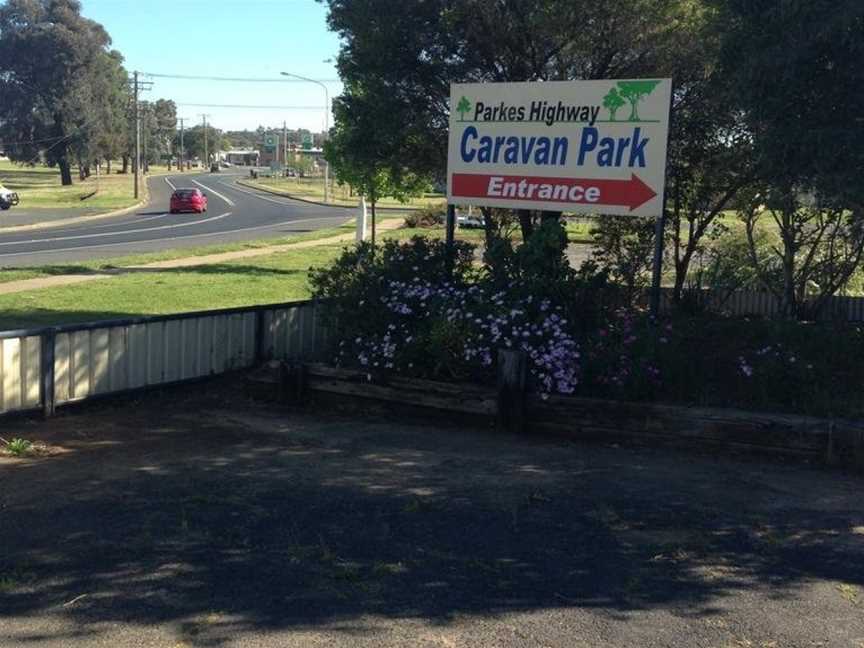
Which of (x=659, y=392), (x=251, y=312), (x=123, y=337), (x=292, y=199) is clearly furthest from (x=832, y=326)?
(x=292, y=199)

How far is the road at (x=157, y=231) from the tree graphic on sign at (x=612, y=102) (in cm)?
2008

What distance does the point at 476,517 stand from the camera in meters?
5.54

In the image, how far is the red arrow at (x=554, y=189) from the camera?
9.20m

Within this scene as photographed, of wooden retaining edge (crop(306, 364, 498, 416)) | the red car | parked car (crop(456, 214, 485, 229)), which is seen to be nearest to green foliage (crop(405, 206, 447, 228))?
parked car (crop(456, 214, 485, 229))

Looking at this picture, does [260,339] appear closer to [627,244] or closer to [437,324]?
[437,324]

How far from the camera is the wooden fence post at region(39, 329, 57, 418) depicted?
7875mm

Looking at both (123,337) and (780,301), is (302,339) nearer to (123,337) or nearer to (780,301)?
(123,337)

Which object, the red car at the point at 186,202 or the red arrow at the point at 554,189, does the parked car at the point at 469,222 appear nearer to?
the red car at the point at 186,202

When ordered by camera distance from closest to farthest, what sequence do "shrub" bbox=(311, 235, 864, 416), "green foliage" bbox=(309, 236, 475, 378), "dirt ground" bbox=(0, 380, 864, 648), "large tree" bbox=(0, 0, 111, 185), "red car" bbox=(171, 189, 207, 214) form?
"dirt ground" bbox=(0, 380, 864, 648) < "shrub" bbox=(311, 235, 864, 416) < "green foliage" bbox=(309, 236, 475, 378) < "red car" bbox=(171, 189, 207, 214) < "large tree" bbox=(0, 0, 111, 185)

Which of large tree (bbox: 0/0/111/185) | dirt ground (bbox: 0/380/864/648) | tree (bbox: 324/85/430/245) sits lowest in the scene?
dirt ground (bbox: 0/380/864/648)

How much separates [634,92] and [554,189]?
123 centimetres

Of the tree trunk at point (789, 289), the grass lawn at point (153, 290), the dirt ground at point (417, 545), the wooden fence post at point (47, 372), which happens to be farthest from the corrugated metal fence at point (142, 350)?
the tree trunk at point (789, 289)

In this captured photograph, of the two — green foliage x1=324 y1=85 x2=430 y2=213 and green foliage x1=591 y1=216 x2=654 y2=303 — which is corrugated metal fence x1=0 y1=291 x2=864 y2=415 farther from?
green foliage x1=324 y1=85 x2=430 y2=213

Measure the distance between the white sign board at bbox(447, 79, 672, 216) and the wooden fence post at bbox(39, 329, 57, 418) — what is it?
4.42 metres
